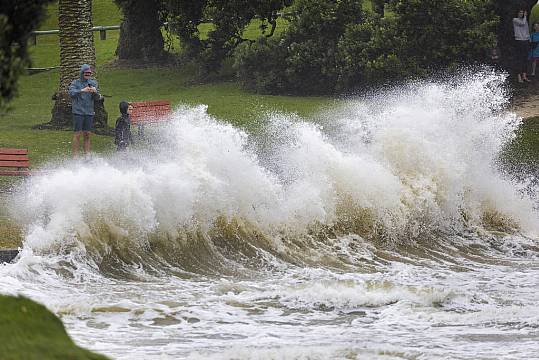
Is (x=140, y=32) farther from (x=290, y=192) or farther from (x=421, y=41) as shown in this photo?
(x=290, y=192)

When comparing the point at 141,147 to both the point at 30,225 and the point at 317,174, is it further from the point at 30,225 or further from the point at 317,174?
the point at 30,225

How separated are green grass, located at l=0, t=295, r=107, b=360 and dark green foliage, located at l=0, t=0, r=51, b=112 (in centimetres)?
116

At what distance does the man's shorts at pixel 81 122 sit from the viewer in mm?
18562

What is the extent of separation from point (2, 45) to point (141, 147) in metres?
12.8

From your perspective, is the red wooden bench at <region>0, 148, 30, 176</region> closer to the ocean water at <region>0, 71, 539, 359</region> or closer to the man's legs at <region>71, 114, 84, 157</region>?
the ocean water at <region>0, 71, 539, 359</region>

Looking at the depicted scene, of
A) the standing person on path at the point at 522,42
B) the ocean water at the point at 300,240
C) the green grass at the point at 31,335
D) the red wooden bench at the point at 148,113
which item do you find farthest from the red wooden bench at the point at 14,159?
the standing person on path at the point at 522,42

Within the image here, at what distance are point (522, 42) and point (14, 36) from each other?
2048 centimetres

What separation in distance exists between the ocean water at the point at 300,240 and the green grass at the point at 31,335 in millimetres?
3848

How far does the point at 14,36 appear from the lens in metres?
6.55

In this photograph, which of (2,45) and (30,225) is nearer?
(2,45)

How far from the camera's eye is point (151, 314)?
454 inches

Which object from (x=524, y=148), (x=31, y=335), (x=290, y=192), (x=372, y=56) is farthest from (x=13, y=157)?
(x=31, y=335)

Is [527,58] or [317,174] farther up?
[527,58]

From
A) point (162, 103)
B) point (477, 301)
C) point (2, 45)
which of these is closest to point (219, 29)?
point (162, 103)
